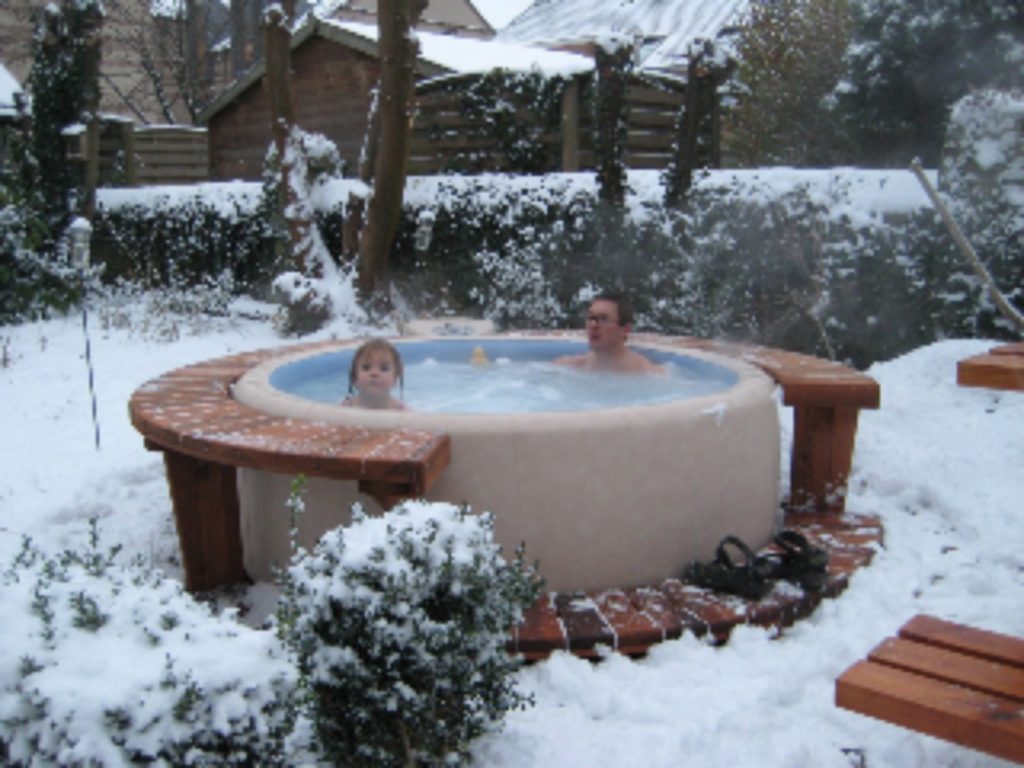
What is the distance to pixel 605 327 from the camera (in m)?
5.07

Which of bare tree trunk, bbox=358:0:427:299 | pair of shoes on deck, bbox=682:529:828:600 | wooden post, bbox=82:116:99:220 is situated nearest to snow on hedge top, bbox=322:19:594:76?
bare tree trunk, bbox=358:0:427:299

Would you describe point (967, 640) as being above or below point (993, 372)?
below

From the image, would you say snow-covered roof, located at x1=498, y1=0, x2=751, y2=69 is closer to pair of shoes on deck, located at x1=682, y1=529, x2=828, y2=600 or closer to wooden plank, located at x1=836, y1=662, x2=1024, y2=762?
pair of shoes on deck, located at x1=682, y1=529, x2=828, y2=600

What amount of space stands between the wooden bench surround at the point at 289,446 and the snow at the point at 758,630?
0.23m

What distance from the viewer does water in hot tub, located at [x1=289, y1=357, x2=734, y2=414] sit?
16.5 feet

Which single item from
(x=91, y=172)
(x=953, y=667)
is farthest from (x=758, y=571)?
(x=91, y=172)

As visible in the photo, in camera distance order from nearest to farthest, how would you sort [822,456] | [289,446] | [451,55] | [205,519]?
[289,446] → [205,519] → [822,456] → [451,55]

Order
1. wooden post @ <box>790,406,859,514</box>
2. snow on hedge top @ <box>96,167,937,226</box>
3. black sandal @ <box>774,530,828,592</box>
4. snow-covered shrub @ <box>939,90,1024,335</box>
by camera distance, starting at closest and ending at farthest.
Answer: black sandal @ <box>774,530,828,592</box>, wooden post @ <box>790,406,859,514</box>, snow-covered shrub @ <box>939,90,1024,335</box>, snow on hedge top @ <box>96,167,937,226</box>

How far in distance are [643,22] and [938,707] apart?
20389 mm

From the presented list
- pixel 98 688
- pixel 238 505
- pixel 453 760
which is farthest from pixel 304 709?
pixel 238 505

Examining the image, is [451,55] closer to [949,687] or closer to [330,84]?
[330,84]

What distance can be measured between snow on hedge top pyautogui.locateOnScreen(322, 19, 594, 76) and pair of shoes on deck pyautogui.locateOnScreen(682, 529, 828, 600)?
732cm

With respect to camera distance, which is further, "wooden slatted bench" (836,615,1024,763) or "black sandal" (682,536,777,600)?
"black sandal" (682,536,777,600)

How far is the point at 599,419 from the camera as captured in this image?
117 inches
